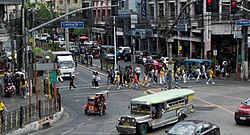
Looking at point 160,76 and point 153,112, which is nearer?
point 153,112

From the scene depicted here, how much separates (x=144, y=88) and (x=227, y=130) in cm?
1831

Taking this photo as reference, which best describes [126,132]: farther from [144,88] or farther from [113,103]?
[144,88]

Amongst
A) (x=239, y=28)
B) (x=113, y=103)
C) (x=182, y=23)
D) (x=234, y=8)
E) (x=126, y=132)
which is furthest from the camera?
(x=182, y=23)

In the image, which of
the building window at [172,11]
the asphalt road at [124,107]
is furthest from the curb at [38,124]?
the building window at [172,11]

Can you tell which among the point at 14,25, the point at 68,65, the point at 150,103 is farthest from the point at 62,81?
the point at 150,103

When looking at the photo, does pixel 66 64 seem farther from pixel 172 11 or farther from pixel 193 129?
pixel 193 129

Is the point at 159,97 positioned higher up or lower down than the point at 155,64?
lower down

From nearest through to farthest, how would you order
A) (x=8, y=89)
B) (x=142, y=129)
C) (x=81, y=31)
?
(x=142, y=129)
(x=8, y=89)
(x=81, y=31)

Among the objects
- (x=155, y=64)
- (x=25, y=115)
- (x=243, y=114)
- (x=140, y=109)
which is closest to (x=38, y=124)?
(x=25, y=115)

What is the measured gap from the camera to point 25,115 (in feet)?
86.8

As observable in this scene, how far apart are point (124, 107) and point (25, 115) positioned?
8955 millimetres

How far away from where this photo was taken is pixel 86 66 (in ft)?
211

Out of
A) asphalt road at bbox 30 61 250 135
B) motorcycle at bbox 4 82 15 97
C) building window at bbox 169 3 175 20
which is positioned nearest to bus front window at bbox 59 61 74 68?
asphalt road at bbox 30 61 250 135

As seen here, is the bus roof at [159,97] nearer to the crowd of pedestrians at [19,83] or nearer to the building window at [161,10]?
the crowd of pedestrians at [19,83]
